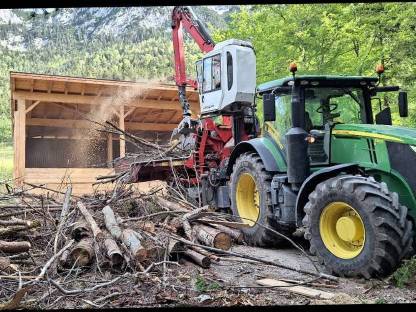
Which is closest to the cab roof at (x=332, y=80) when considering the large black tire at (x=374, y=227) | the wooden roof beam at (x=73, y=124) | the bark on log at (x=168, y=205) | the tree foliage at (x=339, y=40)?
the large black tire at (x=374, y=227)

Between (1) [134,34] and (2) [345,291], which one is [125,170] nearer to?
(2) [345,291]

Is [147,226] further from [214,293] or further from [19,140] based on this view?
[19,140]

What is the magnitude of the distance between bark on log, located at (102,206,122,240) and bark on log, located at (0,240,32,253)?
87 cm

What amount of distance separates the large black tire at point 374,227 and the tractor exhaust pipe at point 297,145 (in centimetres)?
79

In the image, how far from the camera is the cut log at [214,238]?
6.03 m

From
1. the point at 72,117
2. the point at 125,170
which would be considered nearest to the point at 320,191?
the point at 125,170

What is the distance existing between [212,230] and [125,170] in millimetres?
3860

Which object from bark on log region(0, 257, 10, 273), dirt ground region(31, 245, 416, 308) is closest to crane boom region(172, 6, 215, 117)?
dirt ground region(31, 245, 416, 308)

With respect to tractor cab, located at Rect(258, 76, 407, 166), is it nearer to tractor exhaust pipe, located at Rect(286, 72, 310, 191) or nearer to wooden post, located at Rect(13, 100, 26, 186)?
tractor exhaust pipe, located at Rect(286, 72, 310, 191)

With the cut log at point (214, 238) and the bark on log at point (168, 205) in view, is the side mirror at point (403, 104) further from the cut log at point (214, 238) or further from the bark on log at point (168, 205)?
the bark on log at point (168, 205)

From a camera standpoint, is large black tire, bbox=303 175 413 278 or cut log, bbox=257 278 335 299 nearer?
cut log, bbox=257 278 335 299

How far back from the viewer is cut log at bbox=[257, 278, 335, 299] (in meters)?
4.41

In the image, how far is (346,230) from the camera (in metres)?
4.95

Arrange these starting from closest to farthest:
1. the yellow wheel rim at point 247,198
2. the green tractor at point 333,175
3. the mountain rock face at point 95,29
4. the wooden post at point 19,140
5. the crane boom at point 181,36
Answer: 1. the green tractor at point 333,175
2. the yellow wheel rim at point 247,198
3. the crane boom at point 181,36
4. the wooden post at point 19,140
5. the mountain rock face at point 95,29
